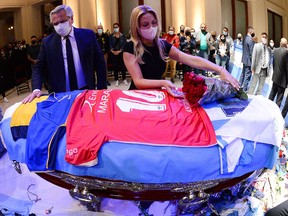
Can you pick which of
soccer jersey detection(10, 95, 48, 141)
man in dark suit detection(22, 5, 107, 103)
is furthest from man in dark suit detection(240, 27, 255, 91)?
soccer jersey detection(10, 95, 48, 141)

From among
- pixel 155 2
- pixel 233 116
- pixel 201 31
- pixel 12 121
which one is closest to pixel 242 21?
pixel 201 31

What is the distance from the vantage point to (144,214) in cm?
213

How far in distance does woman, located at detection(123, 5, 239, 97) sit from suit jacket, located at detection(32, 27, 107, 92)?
13.9 inches

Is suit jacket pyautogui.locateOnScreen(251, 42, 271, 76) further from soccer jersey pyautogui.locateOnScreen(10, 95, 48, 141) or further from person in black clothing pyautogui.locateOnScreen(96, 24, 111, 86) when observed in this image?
soccer jersey pyautogui.locateOnScreen(10, 95, 48, 141)

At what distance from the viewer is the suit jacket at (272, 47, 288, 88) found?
552 cm

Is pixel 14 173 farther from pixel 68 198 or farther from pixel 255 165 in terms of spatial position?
pixel 255 165

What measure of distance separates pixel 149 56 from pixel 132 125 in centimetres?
61

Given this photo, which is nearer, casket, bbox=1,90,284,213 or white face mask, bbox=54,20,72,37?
casket, bbox=1,90,284,213

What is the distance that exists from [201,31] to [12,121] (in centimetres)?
404

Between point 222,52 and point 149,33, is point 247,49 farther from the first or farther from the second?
point 149,33

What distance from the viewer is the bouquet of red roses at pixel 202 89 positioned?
1.85m

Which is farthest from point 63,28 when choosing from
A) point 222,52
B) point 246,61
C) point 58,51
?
point 246,61

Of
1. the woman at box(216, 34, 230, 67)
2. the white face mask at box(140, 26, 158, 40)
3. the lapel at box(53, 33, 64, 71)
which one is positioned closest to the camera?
the white face mask at box(140, 26, 158, 40)

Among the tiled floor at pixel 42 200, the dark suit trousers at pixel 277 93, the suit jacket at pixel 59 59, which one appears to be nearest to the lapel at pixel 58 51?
the suit jacket at pixel 59 59
